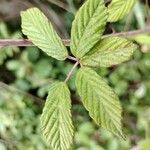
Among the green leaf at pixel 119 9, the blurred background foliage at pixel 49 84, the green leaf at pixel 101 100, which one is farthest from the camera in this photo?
the blurred background foliage at pixel 49 84

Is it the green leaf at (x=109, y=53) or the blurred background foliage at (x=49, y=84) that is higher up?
the green leaf at (x=109, y=53)

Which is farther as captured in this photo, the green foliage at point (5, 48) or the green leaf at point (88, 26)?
the green foliage at point (5, 48)

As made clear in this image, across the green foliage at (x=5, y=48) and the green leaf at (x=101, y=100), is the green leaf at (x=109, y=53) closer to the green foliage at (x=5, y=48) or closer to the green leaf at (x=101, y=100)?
the green leaf at (x=101, y=100)

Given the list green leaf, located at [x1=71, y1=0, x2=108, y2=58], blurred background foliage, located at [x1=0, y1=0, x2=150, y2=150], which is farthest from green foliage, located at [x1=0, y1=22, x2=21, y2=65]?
green leaf, located at [x1=71, y1=0, x2=108, y2=58]

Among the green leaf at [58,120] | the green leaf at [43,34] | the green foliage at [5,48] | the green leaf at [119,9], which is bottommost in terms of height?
the green foliage at [5,48]

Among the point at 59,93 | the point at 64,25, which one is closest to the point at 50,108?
the point at 59,93

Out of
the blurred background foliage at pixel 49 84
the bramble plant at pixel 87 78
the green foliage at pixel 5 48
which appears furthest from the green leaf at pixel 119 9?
the green foliage at pixel 5 48
